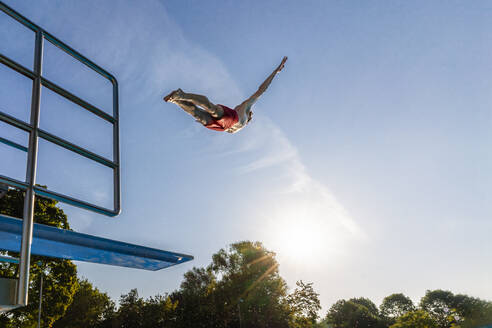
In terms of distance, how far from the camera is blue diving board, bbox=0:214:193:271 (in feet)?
9.55

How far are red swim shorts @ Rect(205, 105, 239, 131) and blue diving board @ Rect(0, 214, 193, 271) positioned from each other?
2.54m

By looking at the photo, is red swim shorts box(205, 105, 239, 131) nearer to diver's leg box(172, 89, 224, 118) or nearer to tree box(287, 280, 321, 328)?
diver's leg box(172, 89, 224, 118)

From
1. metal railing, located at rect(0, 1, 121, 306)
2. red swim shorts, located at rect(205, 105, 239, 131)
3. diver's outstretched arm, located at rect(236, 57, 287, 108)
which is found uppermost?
diver's outstretched arm, located at rect(236, 57, 287, 108)

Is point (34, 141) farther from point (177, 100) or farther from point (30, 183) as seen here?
point (177, 100)

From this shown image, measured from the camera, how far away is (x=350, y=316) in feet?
213

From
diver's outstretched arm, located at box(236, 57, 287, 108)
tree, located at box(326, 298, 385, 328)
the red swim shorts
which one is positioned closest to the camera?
the red swim shorts

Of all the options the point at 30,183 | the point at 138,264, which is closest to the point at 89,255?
the point at 138,264

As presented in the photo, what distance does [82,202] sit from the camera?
2.46 m

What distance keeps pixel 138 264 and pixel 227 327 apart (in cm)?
3400

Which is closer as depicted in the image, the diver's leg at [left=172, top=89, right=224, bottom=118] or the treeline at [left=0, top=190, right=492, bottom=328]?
the diver's leg at [left=172, top=89, right=224, bottom=118]

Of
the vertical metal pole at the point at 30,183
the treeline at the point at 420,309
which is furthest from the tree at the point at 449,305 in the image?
the vertical metal pole at the point at 30,183

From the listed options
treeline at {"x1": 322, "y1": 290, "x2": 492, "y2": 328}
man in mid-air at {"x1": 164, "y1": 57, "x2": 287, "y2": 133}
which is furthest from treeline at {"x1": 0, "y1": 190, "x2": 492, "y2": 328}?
treeline at {"x1": 322, "y1": 290, "x2": 492, "y2": 328}

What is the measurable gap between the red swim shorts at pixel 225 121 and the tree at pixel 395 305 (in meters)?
83.0

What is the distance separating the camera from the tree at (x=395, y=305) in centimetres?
7450
